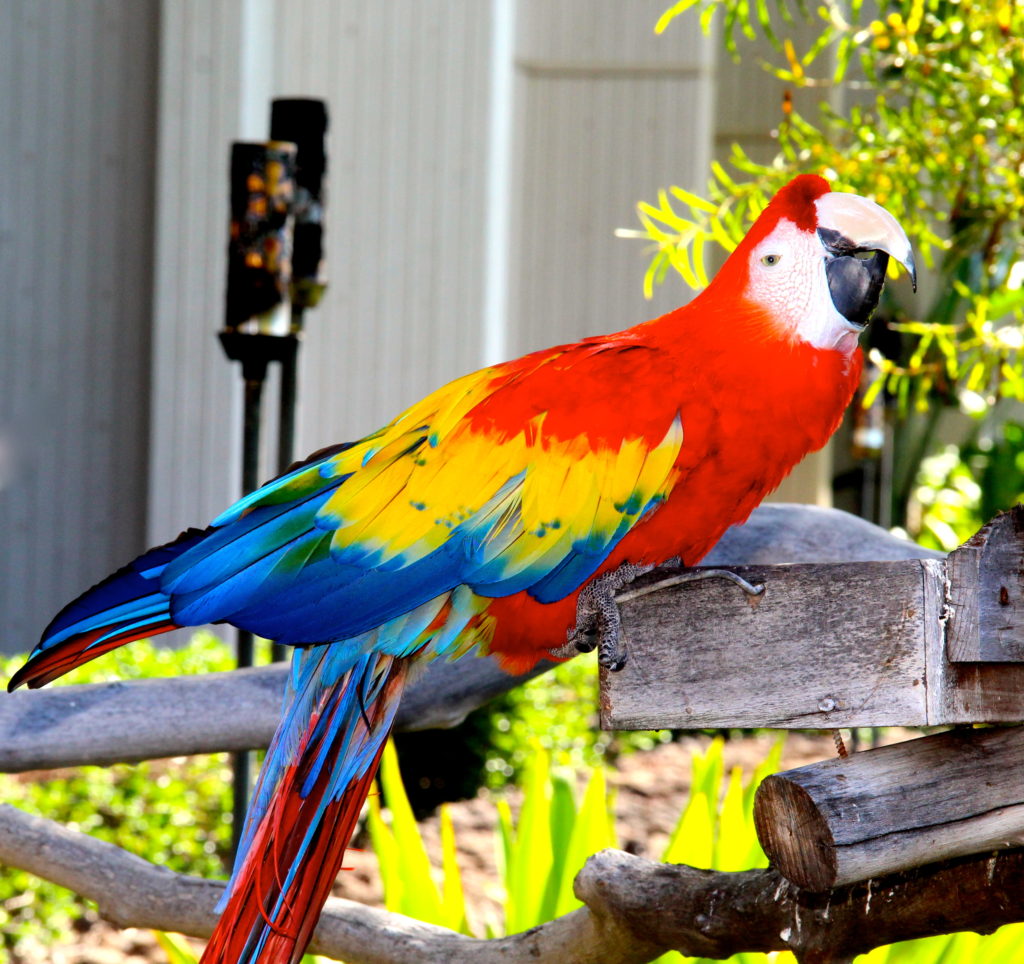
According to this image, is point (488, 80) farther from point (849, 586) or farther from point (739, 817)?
point (849, 586)

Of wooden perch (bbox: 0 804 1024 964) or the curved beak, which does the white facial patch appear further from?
wooden perch (bbox: 0 804 1024 964)

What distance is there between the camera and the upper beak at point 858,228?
1.25 metres

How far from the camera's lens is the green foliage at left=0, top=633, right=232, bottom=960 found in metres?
3.00

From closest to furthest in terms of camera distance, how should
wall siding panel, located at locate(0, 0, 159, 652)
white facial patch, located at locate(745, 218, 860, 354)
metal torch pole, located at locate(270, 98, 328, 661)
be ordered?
1. white facial patch, located at locate(745, 218, 860, 354)
2. metal torch pole, located at locate(270, 98, 328, 661)
3. wall siding panel, located at locate(0, 0, 159, 652)

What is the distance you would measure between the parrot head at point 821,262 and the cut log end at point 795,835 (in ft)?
1.45

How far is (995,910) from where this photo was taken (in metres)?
1.22

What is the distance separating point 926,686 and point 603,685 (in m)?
0.29

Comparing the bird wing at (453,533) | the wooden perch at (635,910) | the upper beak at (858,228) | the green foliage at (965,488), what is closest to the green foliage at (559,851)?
the wooden perch at (635,910)

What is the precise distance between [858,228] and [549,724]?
3.18 m

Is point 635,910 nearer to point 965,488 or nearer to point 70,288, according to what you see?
point 70,288

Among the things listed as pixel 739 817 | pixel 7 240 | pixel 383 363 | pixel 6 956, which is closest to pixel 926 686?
pixel 739 817

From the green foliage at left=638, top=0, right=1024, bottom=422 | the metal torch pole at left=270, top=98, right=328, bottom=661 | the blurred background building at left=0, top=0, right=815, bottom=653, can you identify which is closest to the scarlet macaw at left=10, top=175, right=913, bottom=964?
the green foliage at left=638, top=0, right=1024, bottom=422

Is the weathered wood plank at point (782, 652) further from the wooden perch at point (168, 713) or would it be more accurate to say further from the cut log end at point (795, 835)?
the wooden perch at point (168, 713)

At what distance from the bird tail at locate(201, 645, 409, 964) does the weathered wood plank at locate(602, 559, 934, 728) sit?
0.29 meters
